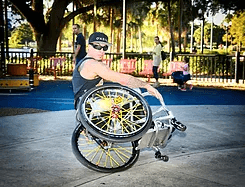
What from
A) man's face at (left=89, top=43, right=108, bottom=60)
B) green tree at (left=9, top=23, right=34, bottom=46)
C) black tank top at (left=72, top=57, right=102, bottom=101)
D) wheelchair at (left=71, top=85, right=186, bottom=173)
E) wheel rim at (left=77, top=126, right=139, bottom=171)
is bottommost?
wheel rim at (left=77, top=126, right=139, bottom=171)

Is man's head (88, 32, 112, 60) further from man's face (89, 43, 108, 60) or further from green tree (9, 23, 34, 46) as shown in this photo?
green tree (9, 23, 34, 46)

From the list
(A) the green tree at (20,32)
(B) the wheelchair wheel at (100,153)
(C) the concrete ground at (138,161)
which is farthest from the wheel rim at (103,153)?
(A) the green tree at (20,32)

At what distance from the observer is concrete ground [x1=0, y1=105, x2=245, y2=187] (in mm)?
5574

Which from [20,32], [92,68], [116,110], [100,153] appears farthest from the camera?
[20,32]

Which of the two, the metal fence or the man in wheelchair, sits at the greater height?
the man in wheelchair

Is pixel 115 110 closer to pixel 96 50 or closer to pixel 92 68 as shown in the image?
pixel 92 68

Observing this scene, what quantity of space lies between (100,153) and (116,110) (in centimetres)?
122

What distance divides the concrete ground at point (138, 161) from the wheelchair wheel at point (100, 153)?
112mm

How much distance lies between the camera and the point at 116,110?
576 cm

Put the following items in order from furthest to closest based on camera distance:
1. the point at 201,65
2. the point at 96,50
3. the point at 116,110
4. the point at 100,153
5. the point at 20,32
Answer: the point at 20,32
the point at 201,65
the point at 100,153
the point at 96,50
the point at 116,110

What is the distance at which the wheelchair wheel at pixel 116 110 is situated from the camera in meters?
5.68

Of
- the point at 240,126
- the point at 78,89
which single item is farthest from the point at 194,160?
the point at 240,126

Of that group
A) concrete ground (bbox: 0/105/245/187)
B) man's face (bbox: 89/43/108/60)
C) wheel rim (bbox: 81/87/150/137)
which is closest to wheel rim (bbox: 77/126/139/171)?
concrete ground (bbox: 0/105/245/187)

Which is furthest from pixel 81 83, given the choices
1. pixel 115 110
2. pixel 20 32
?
pixel 20 32
